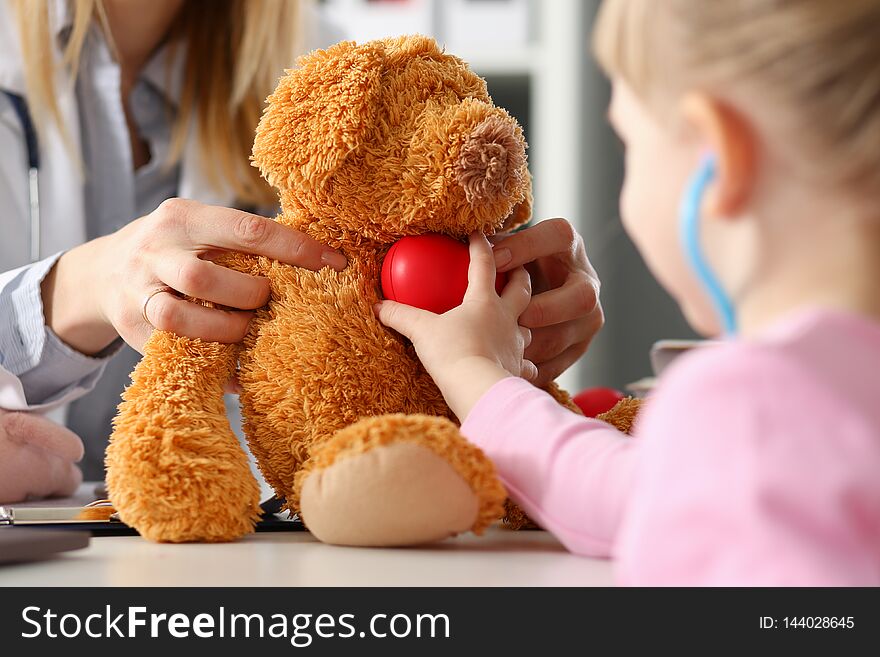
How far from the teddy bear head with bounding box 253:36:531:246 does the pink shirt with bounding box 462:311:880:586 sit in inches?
9.3

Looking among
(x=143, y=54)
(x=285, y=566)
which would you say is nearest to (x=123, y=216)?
(x=143, y=54)

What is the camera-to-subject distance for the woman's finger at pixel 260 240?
554mm

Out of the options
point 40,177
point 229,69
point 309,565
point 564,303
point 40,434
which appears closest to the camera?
point 309,565

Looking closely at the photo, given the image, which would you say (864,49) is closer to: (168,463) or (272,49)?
(168,463)

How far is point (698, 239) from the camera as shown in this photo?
36cm

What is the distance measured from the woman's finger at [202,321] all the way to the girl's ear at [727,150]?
1.00ft

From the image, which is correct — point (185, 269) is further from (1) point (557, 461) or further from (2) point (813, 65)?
(2) point (813, 65)

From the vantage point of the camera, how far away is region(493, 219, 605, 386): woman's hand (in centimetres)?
62

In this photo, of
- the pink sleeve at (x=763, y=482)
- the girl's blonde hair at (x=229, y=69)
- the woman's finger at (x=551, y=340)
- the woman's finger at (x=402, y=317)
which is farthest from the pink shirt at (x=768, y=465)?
the girl's blonde hair at (x=229, y=69)

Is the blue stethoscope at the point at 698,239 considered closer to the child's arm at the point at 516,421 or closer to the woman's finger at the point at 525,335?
the child's arm at the point at 516,421

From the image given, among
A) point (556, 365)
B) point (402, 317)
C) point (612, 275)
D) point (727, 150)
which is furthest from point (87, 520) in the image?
point (612, 275)

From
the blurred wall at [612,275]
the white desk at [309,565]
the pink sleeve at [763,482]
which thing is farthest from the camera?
the blurred wall at [612,275]

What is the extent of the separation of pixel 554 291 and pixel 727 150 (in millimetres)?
323

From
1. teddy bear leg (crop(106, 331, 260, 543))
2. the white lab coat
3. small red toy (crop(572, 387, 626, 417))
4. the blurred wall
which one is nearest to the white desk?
teddy bear leg (crop(106, 331, 260, 543))
